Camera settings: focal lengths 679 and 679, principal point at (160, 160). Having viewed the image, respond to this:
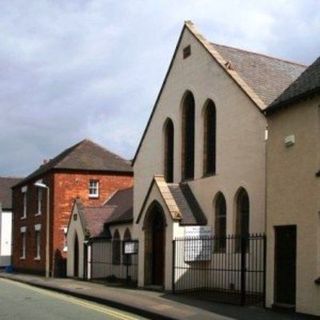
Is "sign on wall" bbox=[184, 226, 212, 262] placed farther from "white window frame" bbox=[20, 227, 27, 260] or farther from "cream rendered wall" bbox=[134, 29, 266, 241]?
"white window frame" bbox=[20, 227, 27, 260]

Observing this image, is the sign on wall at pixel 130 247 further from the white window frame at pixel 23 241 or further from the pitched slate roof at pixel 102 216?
the white window frame at pixel 23 241

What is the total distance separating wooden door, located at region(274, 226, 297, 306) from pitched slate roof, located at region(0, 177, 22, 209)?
49749mm

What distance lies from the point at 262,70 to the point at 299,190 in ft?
36.4

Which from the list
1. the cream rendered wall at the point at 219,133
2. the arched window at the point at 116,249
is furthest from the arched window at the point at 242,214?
the arched window at the point at 116,249

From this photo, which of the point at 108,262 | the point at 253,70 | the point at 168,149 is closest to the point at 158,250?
the point at 168,149

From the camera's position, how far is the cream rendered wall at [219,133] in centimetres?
2291

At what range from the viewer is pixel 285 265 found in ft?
57.9

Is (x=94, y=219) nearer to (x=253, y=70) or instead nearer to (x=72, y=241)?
(x=72, y=241)

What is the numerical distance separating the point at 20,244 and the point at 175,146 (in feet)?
86.8

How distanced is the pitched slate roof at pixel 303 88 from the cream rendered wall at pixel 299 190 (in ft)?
0.72

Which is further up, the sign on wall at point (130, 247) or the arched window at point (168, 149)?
the arched window at point (168, 149)

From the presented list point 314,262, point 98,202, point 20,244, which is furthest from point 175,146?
point 20,244

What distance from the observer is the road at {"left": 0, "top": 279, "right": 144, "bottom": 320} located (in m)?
17.1

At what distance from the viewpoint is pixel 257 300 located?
20.2 metres
